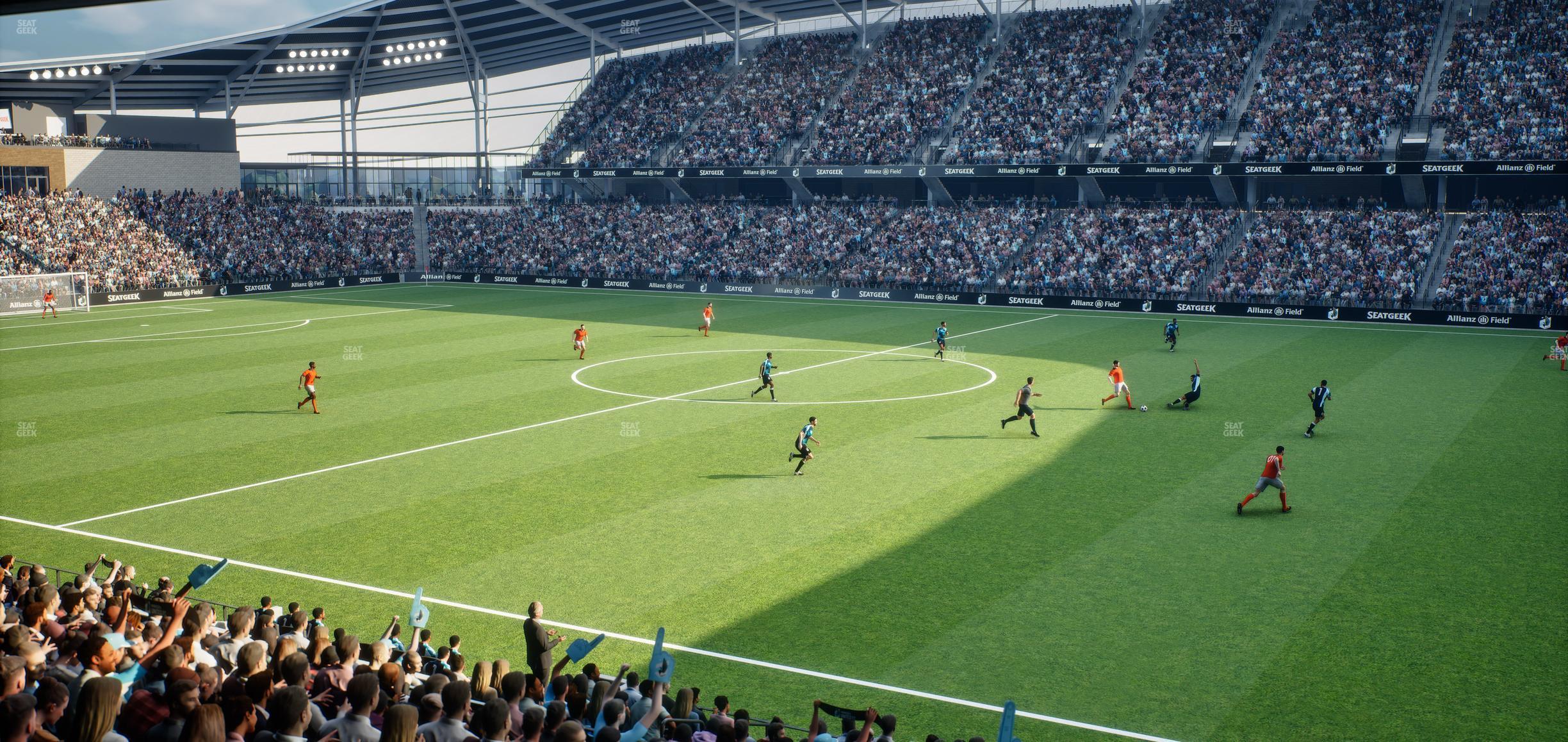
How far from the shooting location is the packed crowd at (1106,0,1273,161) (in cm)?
5906

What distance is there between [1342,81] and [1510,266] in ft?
42.9

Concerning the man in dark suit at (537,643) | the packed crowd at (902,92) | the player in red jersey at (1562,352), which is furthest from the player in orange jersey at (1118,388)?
the packed crowd at (902,92)

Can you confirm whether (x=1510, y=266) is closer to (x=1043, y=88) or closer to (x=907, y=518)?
(x=1043, y=88)

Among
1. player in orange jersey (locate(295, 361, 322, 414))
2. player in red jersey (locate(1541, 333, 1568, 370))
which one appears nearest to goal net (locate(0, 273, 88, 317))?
player in orange jersey (locate(295, 361, 322, 414))

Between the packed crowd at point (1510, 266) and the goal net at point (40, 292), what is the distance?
202 feet

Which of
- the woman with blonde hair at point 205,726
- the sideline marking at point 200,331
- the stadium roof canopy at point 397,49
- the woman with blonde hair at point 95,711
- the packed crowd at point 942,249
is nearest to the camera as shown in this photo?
the woman with blonde hair at point 205,726

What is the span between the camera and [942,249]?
62750 mm

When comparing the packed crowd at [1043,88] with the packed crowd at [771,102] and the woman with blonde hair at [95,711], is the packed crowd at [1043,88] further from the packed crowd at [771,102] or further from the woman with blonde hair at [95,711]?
the woman with blonde hair at [95,711]

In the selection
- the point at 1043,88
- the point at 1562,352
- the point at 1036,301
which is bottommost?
the point at 1562,352

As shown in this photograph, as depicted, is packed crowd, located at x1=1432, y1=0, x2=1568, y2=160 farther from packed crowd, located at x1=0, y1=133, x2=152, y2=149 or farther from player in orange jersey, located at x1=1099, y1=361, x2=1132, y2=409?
packed crowd, located at x1=0, y1=133, x2=152, y2=149

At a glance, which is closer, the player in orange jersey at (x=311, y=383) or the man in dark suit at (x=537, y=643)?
the man in dark suit at (x=537, y=643)

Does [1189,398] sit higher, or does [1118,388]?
[1118,388]

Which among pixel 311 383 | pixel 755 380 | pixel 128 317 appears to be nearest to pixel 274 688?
pixel 311 383

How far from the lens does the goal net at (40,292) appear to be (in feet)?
182
